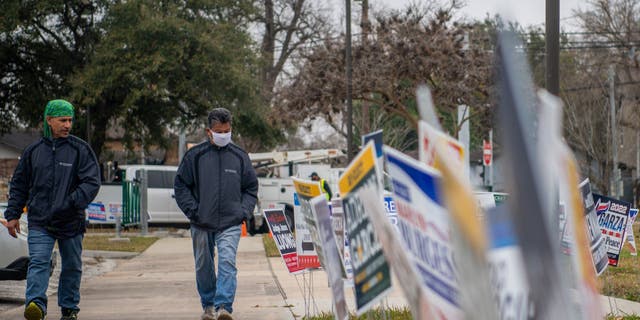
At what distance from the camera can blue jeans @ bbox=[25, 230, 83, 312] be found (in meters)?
7.88

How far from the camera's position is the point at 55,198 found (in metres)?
8.03

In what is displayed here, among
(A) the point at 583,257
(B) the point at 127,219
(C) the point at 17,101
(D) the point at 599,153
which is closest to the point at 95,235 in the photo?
(B) the point at 127,219

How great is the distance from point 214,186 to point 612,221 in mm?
3361

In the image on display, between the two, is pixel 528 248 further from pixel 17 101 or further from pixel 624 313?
pixel 17 101

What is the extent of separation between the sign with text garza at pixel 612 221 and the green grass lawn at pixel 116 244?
11.6 m

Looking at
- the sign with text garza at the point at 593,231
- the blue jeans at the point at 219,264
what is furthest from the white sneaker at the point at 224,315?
the sign with text garza at the point at 593,231

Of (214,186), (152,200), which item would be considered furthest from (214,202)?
(152,200)

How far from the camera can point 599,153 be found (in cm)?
4769

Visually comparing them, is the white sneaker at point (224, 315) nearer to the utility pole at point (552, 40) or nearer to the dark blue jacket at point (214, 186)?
the dark blue jacket at point (214, 186)

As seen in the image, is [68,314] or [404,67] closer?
[68,314]

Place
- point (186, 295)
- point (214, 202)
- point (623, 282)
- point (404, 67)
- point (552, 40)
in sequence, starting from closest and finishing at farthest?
point (214, 202) → point (552, 40) → point (186, 295) → point (623, 282) → point (404, 67)

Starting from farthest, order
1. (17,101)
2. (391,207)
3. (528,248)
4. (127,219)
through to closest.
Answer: (17,101) → (127,219) → (391,207) → (528,248)

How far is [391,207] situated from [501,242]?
7.15 metres

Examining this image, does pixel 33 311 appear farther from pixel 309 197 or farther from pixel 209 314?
pixel 309 197
